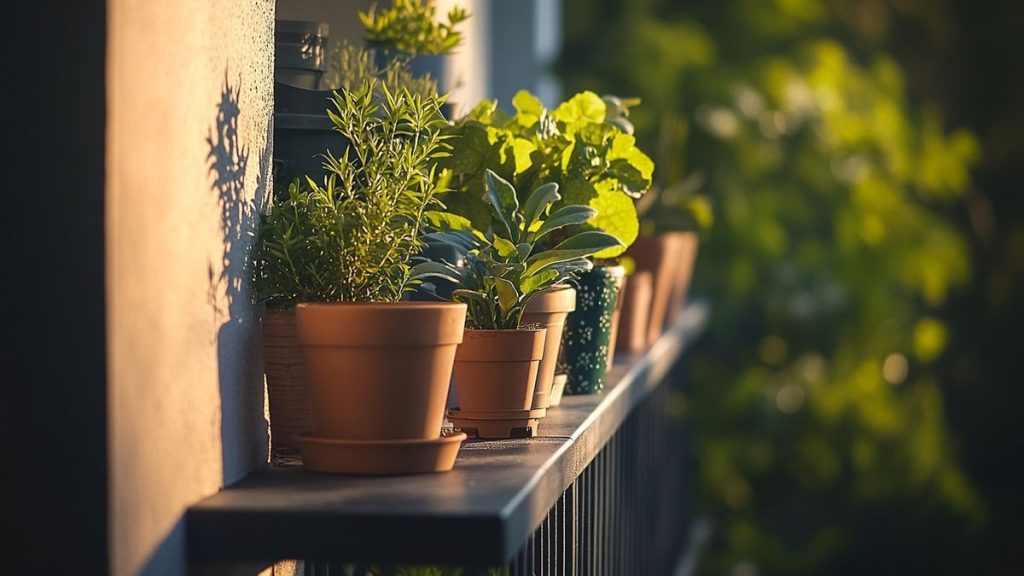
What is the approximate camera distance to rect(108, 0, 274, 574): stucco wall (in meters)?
0.81

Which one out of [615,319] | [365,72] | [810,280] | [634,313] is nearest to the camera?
[365,72]

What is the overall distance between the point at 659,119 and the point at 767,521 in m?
1.33

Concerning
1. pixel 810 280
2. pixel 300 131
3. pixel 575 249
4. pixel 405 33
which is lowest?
pixel 810 280

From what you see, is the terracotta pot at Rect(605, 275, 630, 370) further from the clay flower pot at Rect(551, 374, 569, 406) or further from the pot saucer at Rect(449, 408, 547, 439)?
→ the pot saucer at Rect(449, 408, 547, 439)

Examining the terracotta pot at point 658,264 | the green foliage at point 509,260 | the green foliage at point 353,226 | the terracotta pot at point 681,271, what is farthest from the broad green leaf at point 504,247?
the terracotta pot at point 681,271

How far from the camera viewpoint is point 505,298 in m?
1.16

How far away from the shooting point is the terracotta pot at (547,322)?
1292 millimetres

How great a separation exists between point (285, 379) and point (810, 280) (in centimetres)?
295

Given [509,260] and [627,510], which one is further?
[627,510]

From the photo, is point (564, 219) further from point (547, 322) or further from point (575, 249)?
point (547, 322)

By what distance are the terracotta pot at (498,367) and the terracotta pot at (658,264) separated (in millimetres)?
910

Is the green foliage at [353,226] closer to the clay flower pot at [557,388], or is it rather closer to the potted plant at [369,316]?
the potted plant at [369,316]

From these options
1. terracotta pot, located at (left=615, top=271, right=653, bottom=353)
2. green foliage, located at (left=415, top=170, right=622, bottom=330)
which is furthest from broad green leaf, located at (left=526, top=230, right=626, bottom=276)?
terracotta pot, located at (left=615, top=271, right=653, bottom=353)

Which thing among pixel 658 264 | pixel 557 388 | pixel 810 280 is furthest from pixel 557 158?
pixel 810 280
